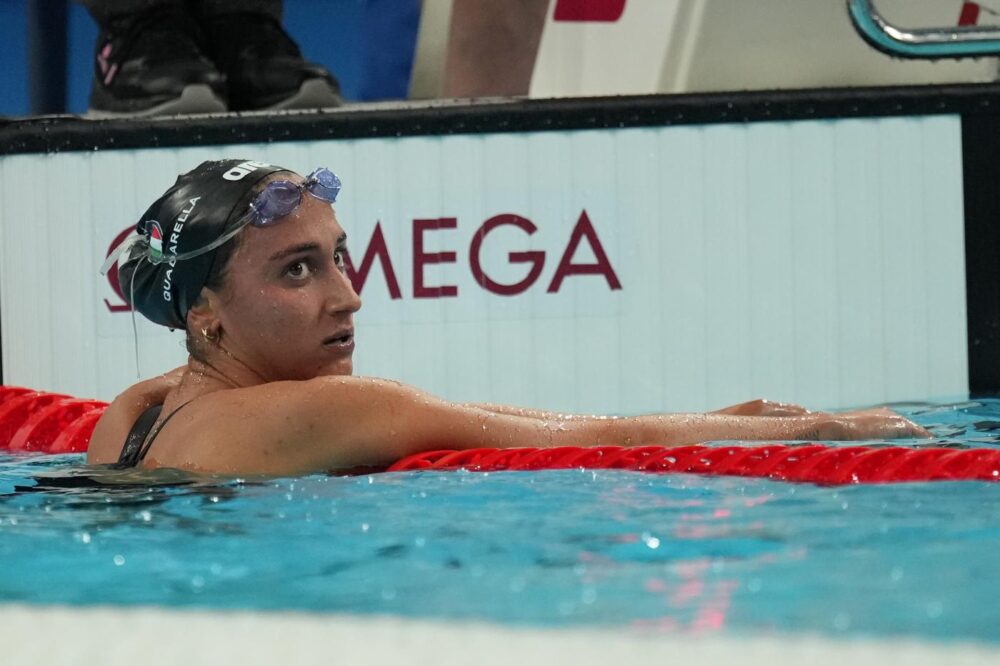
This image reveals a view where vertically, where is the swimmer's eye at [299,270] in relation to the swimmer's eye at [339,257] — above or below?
below

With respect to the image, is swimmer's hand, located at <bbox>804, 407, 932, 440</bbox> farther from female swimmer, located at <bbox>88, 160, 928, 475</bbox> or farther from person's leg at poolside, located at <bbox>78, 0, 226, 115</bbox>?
person's leg at poolside, located at <bbox>78, 0, 226, 115</bbox>

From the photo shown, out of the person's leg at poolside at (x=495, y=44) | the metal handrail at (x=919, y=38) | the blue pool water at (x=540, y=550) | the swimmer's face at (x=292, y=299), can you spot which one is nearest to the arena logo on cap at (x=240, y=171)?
the swimmer's face at (x=292, y=299)

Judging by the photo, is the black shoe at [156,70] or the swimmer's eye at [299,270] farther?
the black shoe at [156,70]

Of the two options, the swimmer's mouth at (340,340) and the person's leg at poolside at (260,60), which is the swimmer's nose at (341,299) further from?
the person's leg at poolside at (260,60)

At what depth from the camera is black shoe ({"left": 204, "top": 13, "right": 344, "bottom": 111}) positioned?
165 inches

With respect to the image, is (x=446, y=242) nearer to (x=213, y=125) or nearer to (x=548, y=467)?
(x=213, y=125)

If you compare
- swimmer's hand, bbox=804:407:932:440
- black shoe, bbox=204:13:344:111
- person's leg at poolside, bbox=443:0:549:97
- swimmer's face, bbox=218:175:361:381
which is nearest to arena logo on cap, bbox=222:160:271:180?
swimmer's face, bbox=218:175:361:381

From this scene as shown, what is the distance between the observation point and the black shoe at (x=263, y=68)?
420 centimetres

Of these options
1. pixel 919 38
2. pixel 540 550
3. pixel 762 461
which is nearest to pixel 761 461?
pixel 762 461

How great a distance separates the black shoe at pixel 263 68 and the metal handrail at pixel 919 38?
5.33 feet

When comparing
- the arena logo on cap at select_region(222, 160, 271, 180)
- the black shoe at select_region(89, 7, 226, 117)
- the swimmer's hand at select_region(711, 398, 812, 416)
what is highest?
the black shoe at select_region(89, 7, 226, 117)

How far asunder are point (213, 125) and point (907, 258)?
203 cm

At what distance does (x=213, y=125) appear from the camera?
408 centimetres

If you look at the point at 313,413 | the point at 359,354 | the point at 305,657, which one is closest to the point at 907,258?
the point at 359,354
